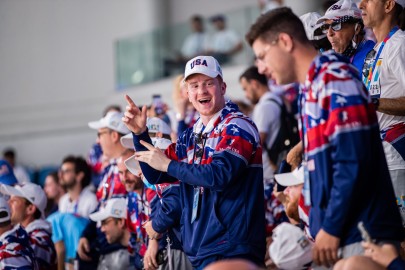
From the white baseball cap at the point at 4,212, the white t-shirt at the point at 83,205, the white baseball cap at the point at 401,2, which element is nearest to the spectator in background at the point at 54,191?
the white t-shirt at the point at 83,205

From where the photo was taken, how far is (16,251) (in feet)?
22.9

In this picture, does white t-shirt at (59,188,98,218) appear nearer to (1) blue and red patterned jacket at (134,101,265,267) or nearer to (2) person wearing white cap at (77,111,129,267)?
(2) person wearing white cap at (77,111,129,267)

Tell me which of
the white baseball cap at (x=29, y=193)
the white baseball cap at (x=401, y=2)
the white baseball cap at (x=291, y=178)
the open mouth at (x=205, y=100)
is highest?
the white baseball cap at (x=401, y=2)

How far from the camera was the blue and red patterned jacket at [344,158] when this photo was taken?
150 inches

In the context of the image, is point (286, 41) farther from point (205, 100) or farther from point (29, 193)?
point (29, 193)

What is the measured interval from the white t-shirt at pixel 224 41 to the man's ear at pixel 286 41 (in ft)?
35.5

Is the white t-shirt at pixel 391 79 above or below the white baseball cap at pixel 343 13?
below

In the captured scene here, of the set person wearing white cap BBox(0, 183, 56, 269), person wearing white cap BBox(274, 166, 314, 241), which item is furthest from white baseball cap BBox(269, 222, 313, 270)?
person wearing white cap BBox(0, 183, 56, 269)

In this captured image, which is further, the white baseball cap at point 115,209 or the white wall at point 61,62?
the white wall at point 61,62

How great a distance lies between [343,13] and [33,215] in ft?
13.0

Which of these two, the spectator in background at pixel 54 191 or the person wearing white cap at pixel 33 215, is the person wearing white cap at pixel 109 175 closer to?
the person wearing white cap at pixel 33 215

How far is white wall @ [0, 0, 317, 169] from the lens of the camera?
20.6 m

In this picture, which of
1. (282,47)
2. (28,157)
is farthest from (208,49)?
(282,47)

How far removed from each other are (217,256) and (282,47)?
4.50ft
